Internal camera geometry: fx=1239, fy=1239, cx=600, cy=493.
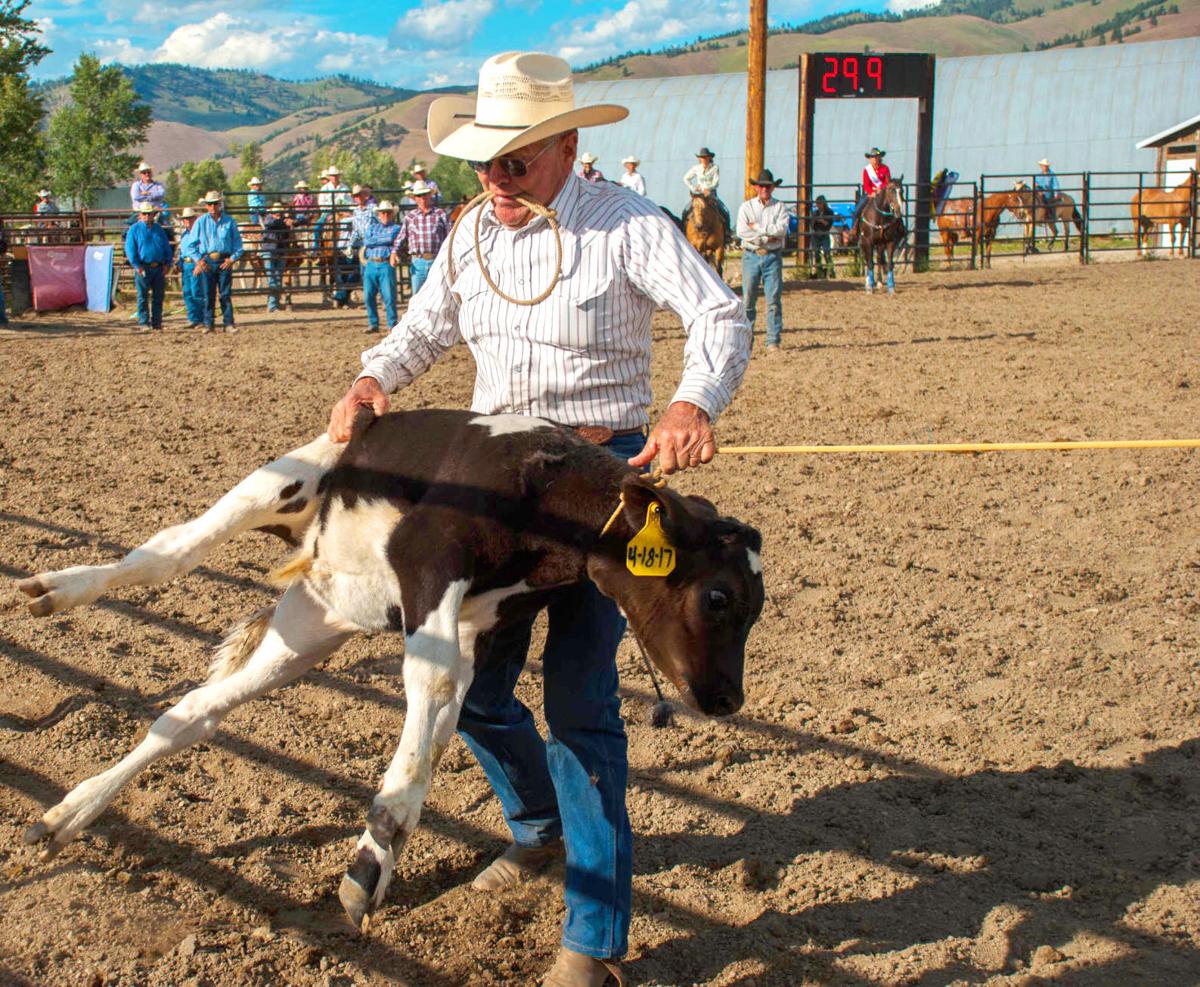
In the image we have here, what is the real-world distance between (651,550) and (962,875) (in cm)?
148

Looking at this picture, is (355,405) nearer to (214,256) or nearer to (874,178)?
(214,256)

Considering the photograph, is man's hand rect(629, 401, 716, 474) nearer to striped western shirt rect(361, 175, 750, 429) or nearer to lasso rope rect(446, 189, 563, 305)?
striped western shirt rect(361, 175, 750, 429)

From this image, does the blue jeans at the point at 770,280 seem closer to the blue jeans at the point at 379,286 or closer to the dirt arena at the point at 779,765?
the blue jeans at the point at 379,286

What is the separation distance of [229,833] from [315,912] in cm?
46

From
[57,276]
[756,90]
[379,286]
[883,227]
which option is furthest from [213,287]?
[883,227]

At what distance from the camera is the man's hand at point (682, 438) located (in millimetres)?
2645

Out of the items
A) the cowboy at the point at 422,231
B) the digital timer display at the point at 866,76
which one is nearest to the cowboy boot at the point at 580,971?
the cowboy at the point at 422,231

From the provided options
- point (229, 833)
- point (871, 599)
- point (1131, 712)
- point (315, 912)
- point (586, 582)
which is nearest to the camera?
point (586, 582)

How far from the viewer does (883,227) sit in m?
17.6

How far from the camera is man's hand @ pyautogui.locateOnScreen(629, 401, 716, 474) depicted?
264 cm

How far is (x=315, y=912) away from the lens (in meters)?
3.13

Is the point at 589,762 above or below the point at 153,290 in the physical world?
below

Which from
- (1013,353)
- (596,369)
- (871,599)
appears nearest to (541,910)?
(596,369)

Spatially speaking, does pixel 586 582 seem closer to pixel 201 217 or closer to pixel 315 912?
pixel 315 912
